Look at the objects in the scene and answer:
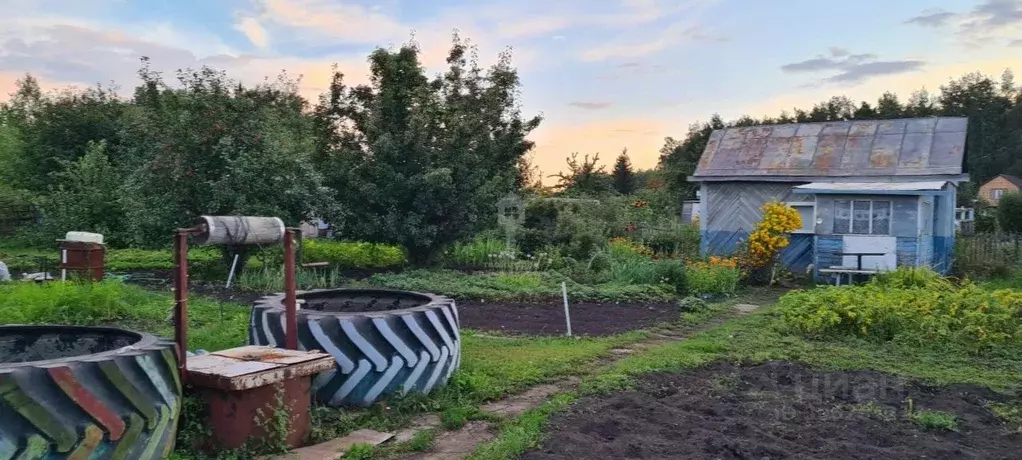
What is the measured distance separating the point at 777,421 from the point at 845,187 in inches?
481

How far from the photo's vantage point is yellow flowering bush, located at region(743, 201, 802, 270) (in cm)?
1486

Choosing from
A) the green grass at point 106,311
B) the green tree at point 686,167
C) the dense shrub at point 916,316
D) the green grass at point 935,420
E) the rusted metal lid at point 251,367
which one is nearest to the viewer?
the rusted metal lid at point 251,367

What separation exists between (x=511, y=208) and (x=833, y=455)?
1554 cm

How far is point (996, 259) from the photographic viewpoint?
634 inches

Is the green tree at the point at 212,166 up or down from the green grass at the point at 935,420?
up

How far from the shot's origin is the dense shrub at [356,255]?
1545cm

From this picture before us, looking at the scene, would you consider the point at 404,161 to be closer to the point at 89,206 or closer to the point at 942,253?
the point at 89,206

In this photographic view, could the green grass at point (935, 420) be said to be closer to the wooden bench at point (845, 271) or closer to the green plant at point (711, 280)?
the green plant at point (711, 280)

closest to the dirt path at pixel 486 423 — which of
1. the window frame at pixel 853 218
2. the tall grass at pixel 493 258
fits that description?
the tall grass at pixel 493 258

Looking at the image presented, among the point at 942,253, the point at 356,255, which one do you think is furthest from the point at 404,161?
the point at 942,253

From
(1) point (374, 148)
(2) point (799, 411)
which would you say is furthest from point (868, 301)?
(1) point (374, 148)

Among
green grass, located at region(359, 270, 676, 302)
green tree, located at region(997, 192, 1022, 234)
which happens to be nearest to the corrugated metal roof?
green grass, located at region(359, 270, 676, 302)

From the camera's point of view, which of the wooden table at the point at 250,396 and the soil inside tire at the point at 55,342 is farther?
the soil inside tire at the point at 55,342

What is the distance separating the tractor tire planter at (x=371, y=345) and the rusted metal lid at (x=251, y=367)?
0.38 meters
